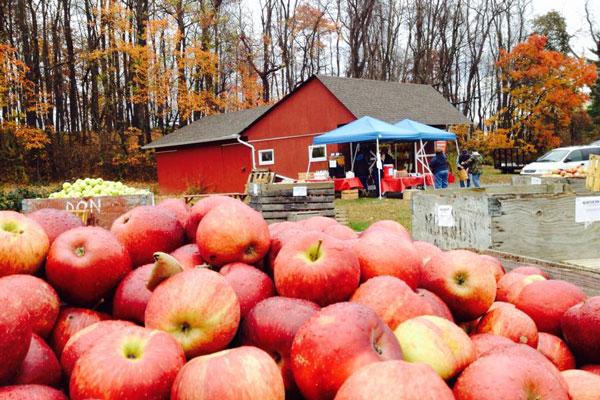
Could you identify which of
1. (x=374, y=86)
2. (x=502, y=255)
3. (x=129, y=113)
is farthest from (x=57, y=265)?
(x=129, y=113)

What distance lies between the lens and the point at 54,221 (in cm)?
232

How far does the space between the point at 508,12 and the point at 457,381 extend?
5426 centimetres

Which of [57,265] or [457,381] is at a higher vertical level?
Answer: [57,265]

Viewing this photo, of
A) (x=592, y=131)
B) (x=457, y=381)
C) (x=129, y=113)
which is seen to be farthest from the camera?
(x=592, y=131)

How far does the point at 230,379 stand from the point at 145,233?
1147mm

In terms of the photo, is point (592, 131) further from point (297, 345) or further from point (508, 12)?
point (297, 345)

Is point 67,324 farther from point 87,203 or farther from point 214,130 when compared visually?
point 214,130

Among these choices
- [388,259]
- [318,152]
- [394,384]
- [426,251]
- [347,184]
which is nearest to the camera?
[394,384]

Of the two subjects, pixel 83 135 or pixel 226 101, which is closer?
pixel 83 135

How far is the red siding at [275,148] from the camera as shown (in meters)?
25.0

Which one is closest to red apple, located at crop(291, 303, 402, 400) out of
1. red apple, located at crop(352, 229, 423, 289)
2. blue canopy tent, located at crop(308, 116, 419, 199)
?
red apple, located at crop(352, 229, 423, 289)

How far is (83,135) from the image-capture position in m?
37.6

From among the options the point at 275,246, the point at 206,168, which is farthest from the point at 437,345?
the point at 206,168

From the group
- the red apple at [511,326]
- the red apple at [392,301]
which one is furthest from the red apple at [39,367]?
the red apple at [511,326]
